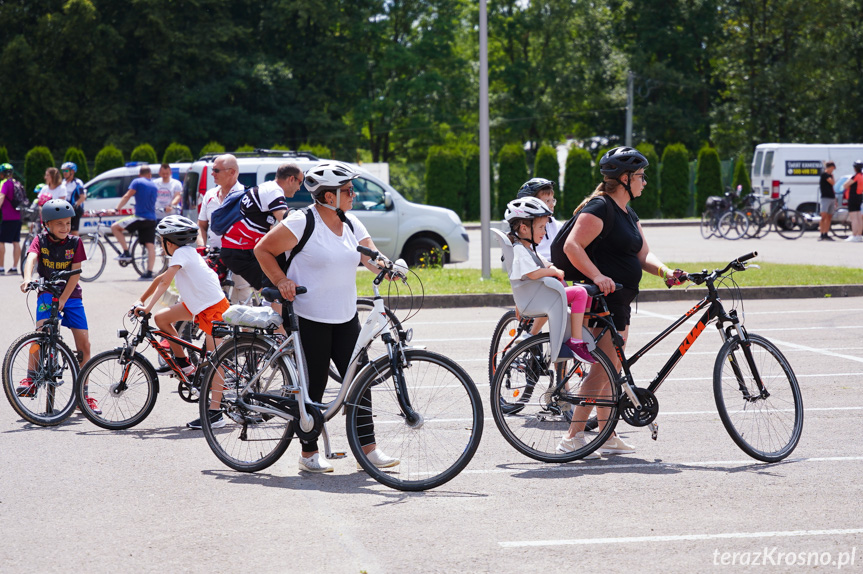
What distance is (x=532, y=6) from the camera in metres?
62.5

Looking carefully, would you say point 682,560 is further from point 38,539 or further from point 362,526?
point 38,539

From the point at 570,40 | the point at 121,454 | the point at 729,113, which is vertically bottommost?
the point at 121,454

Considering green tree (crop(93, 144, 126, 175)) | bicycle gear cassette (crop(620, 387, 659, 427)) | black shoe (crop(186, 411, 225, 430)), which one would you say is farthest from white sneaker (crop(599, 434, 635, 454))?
green tree (crop(93, 144, 126, 175))

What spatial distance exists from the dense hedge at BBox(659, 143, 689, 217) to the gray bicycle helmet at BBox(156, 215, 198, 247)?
118 ft

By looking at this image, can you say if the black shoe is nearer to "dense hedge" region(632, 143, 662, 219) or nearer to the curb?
the curb

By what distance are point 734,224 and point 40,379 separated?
75.4 ft

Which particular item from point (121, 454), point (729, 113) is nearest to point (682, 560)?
point (121, 454)

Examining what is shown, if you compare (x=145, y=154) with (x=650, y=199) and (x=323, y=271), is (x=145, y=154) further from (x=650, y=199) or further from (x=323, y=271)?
(x=323, y=271)

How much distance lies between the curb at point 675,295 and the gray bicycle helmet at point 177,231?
6.46 metres

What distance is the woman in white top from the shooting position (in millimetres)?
6027

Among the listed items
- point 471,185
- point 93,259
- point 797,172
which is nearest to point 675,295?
point 93,259

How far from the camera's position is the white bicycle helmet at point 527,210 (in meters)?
6.70

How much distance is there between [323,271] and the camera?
6.07 meters

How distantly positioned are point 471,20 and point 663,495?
195ft
